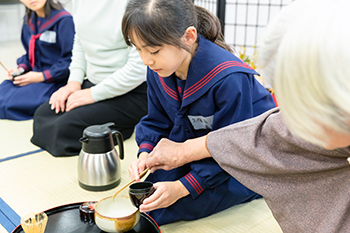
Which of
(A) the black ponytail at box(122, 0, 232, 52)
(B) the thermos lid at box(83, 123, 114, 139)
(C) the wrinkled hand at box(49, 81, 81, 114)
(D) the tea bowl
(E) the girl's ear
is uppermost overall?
(A) the black ponytail at box(122, 0, 232, 52)

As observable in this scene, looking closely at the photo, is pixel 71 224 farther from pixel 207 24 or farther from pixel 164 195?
pixel 207 24

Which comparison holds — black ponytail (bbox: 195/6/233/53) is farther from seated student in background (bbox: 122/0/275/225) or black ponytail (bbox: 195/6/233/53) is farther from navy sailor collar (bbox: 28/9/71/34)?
navy sailor collar (bbox: 28/9/71/34)

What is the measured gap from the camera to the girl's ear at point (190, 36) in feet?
4.57

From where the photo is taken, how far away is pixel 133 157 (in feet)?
7.13

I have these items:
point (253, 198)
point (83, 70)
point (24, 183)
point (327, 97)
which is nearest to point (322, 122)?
point (327, 97)

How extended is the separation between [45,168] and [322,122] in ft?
5.47

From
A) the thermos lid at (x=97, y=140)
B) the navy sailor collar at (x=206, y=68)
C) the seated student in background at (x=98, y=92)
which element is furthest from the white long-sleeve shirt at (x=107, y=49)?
the navy sailor collar at (x=206, y=68)

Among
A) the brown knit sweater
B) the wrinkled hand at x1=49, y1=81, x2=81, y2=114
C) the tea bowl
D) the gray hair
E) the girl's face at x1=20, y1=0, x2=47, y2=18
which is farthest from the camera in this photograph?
the girl's face at x1=20, y1=0, x2=47, y2=18

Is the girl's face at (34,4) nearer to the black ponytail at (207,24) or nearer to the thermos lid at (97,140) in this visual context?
the thermos lid at (97,140)

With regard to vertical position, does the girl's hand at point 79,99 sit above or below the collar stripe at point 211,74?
below

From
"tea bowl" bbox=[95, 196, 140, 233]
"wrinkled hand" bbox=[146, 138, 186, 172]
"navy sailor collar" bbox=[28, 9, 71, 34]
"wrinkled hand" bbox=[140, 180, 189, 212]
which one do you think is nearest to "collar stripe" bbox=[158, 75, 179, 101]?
"wrinkled hand" bbox=[146, 138, 186, 172]

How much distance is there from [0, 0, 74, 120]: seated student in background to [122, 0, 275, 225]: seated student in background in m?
1.33

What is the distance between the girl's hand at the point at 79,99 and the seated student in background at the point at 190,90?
2.41 feet

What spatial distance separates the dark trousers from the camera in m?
2.20
